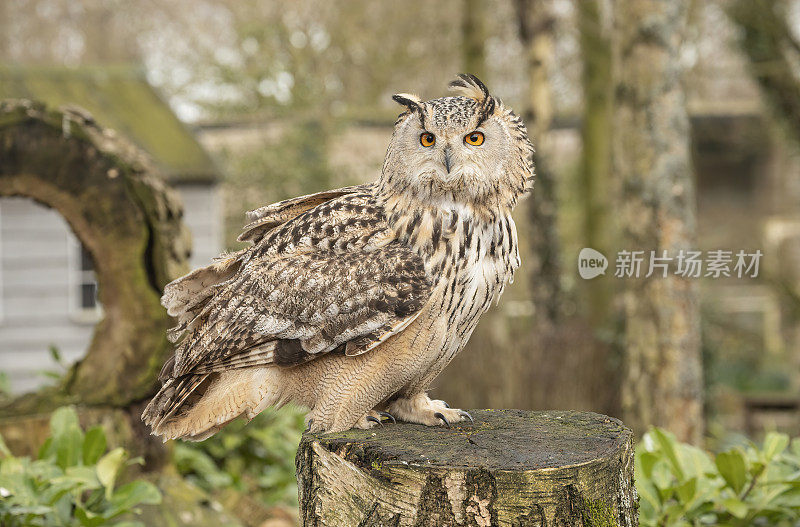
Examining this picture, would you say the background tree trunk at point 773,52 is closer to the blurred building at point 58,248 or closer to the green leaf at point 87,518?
the blurred building at point 58,248

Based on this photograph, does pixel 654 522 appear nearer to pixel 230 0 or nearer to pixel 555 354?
pixel 555 354

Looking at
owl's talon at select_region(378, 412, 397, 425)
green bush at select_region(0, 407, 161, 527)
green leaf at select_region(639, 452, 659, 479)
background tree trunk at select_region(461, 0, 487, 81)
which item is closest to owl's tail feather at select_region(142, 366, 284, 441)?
owl's talon at select_region(378, 412, 397, 425)

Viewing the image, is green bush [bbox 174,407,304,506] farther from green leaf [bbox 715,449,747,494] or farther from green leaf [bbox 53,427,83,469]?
green leaf [bbox 715,449,747,494]

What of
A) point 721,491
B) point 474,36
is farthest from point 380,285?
point 474,36

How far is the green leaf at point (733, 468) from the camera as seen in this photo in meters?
3.16

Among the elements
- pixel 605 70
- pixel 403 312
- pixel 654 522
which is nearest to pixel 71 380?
pixel 403 312

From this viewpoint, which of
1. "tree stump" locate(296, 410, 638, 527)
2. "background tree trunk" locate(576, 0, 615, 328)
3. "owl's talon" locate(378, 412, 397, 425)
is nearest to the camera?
"tree stump" locate(296, 410, 638, 527)

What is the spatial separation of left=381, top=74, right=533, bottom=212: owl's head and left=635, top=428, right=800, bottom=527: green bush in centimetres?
138

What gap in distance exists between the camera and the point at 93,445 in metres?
3.71

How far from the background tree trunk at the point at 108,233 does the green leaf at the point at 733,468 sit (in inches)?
106

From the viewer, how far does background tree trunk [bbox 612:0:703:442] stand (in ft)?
17.6

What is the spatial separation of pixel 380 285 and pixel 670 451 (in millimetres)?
1646

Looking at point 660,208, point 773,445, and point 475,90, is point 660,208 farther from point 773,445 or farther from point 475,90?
point 475,90

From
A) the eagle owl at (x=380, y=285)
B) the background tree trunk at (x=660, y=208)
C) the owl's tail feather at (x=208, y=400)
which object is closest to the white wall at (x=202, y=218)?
the background tree trunk at (x=660, y=208)
